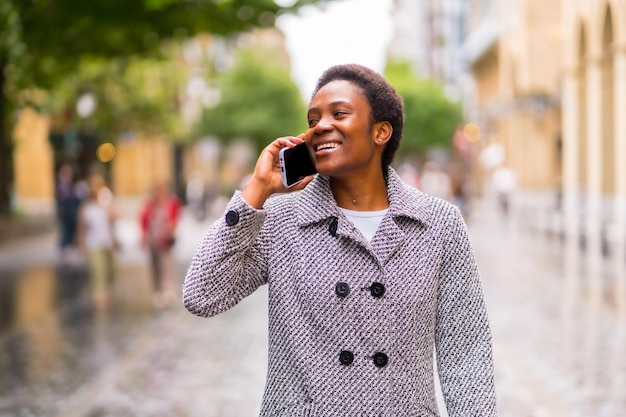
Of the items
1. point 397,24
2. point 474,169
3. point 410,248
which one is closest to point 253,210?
point 410,248

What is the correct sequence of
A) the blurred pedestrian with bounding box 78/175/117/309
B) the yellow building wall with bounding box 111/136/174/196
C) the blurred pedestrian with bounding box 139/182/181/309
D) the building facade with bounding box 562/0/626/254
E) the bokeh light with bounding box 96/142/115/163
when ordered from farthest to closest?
1. the yellow building wall with bounding box 111/136/174/196
2. the bokeh light with bounding box 96/142/115/163
3. the building facade with bounding box 562/0/626/254
4. the blurred pedestrian with bounding box 78/175/117/309
5. the blurred pedestrian with bounding box 139/182/181/309

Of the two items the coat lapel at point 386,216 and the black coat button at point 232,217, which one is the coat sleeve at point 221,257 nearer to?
the black coat button at point 232,217

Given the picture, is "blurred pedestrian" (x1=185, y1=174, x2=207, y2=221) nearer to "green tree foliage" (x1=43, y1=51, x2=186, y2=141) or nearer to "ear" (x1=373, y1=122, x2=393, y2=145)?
"green tree foliage" (x1=43, y1=51, x2=186, y2=141)

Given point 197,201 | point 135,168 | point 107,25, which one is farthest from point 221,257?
point 135,168

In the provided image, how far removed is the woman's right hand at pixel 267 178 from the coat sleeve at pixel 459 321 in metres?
0.46

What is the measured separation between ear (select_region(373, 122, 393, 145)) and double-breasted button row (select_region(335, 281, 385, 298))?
39 centimetres

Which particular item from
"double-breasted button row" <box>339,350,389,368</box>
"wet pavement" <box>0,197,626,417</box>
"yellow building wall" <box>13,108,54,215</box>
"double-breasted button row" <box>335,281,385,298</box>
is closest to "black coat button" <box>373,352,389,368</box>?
"double-breasted button row" <box>339,350,389,368</box>

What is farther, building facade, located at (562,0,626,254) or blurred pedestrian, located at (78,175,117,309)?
building facade, located at (562,0,626,254)

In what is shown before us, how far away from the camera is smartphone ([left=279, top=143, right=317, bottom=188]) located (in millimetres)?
3016

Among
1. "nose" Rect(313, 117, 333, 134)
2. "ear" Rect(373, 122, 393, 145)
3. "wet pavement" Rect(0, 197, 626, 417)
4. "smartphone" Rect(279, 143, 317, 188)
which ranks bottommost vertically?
"wet pavement" Rect(0, 197, 626, 417)

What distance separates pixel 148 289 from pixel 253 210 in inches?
596

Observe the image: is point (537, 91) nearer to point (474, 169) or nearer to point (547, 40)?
point (547, 40)

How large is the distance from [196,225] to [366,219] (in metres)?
39.0

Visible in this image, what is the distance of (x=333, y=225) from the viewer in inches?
117
